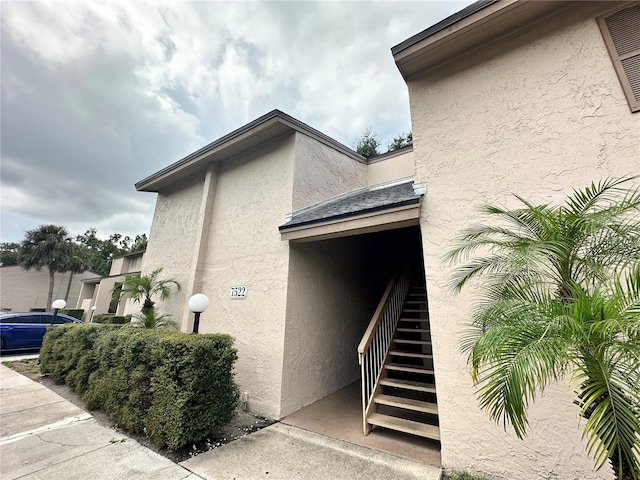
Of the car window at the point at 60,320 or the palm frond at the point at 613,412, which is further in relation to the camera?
the car window at the point at 60,320

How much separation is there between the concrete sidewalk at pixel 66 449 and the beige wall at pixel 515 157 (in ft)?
10.9

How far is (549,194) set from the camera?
2.95 m

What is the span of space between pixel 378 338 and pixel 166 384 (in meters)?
3.50

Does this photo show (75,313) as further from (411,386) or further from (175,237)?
(411,386)

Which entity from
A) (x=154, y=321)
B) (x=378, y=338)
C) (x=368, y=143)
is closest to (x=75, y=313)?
(x=154, y=321)

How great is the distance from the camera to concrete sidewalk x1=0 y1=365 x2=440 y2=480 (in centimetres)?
282

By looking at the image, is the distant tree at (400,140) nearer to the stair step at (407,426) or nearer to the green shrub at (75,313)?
the stair step at (407,426)

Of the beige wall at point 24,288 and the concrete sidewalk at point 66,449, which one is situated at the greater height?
the beige wall at point 24,288

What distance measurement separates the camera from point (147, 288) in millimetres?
6996

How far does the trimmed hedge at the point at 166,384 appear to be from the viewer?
333 cm

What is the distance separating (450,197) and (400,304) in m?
3.21

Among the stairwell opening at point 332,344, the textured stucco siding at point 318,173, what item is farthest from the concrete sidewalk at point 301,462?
the textured stucco siding at point 318,173

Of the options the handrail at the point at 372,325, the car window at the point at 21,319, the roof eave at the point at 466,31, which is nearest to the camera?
the roof eave at the point at 466,31

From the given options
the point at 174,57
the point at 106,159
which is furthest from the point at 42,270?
the point at 174,57
